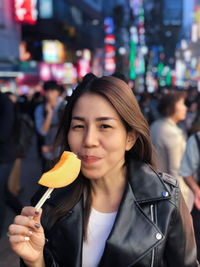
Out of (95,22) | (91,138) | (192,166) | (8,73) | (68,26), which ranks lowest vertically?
(8,73)

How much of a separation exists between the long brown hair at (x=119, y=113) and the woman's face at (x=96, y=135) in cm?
4

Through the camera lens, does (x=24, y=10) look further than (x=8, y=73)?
No

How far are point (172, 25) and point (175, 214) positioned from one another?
322 feet

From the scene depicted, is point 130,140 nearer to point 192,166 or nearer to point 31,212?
point 31,212

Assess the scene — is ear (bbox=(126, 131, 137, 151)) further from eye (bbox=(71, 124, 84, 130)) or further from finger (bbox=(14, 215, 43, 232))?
finger (bbox=(14, 215, 43, 232))

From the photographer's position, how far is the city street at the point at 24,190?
197 inches

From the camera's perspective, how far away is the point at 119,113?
6.90 ft

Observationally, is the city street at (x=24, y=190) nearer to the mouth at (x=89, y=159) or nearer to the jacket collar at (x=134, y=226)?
the jacket collar at (x=134, y=226)

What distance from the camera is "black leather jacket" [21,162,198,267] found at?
6.77 ft

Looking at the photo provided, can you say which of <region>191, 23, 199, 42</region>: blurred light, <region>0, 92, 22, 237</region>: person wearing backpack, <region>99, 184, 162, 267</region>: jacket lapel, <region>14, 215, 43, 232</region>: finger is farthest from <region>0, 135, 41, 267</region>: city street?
<region>191, 23, 199, 42</region>: blurred light

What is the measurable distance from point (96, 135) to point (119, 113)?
0.62 feet

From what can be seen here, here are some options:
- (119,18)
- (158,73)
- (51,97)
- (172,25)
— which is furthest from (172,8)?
(51,97)

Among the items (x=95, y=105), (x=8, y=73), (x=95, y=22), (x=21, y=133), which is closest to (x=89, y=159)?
(x=95, y=105)

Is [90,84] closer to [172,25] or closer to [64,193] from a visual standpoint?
[64,193]
